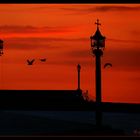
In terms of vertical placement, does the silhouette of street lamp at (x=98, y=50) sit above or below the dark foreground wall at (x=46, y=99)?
above

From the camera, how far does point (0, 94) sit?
764 centimetres

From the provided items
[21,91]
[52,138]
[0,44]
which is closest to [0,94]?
[21,91]

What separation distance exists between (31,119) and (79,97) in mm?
3698

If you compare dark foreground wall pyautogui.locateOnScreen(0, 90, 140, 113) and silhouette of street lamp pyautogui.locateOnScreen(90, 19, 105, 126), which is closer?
dark foreground wall pyautogui.locateOnScreen(0, 90, 140, 113)

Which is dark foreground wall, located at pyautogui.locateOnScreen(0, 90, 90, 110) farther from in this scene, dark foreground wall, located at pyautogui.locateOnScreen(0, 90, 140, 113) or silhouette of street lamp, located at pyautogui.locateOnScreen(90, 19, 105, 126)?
silhouette of street lamp, located at pyautogui.locateOnScreen(90, 19, 105, 126)

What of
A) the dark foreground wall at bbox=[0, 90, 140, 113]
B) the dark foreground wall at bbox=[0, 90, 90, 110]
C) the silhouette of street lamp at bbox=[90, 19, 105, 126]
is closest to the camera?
the dark foreground wall at bbox=[0, 90, 140, 113]

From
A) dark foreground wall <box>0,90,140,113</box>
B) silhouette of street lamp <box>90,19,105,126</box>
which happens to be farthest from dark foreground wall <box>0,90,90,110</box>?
silhouette of street lamp <box>90,19,105,126</box>

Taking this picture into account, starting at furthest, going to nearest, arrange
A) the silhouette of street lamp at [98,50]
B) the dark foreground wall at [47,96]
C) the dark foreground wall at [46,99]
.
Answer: the silhouette of street lamp at [98,50] → the dark foreground wall at [47,96] → the dark foreground wall at [46,99]

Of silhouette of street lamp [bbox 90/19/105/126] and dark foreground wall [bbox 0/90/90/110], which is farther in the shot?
silhouette of street lamp [bbox 90/19/105/126]

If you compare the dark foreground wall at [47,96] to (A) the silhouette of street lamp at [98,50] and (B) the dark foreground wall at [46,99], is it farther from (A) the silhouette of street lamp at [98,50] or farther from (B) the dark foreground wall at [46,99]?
(A) the silhouette of street lamp at [98,50]

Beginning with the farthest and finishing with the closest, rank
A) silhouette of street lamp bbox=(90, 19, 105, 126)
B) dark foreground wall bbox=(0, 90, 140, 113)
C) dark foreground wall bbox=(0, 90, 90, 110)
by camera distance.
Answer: silhouette of street lamp bbox=(90, 19, 105, 126), dark foreground wall bbox=(0, 90, 90, 110), dark foreground wall bbox=(0, 90, 140, 113)

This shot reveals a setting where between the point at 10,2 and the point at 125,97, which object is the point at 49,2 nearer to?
the point at 10,2

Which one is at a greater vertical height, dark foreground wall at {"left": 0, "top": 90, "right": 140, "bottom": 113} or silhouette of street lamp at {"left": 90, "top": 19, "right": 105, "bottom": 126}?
silhouette of street lamp at {"left": 90, "top": 19, "right": 105, "bottom": 126}

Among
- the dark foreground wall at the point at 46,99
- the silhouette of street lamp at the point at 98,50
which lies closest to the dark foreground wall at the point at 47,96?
the dark foreground wall at the point at 46,99
